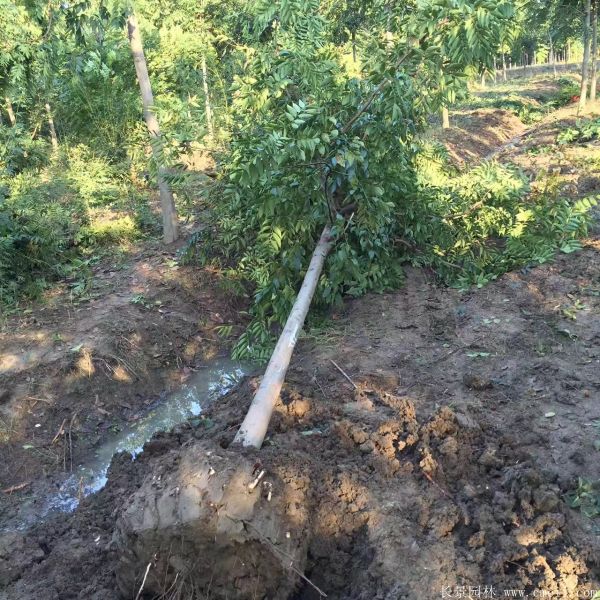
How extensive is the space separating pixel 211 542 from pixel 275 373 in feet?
4.64

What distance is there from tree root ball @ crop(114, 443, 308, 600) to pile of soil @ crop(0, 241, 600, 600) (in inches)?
2.4

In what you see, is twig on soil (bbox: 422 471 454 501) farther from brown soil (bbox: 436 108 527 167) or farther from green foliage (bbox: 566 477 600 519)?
brown soil (bbox: 436 108 527 167)

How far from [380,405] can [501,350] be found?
1393mm

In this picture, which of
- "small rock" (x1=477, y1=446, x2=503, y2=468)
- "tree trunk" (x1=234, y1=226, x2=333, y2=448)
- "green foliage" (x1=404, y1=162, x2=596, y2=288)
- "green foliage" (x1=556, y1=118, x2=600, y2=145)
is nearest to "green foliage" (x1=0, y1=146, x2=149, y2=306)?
"tree trunk" (x1=234, y1=226, x2=333, y2=448)

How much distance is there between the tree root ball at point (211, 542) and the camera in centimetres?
277

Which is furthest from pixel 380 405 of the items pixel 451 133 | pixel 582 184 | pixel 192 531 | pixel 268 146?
pixel 451 133

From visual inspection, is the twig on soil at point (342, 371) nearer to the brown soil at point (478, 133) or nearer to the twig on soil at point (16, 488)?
the twig on soil at point (16, 488)

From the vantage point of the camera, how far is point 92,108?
1132 centimetres

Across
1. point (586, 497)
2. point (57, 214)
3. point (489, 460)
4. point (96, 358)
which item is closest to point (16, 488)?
point (96, 358)

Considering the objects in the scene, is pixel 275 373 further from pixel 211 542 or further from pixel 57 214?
pixel 57 214

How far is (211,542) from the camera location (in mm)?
2771

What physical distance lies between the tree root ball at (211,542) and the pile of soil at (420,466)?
6cm

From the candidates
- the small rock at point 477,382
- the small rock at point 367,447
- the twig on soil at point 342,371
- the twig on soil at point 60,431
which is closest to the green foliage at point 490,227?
the small rock at point 477,382

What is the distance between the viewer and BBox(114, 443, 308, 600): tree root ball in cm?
277
